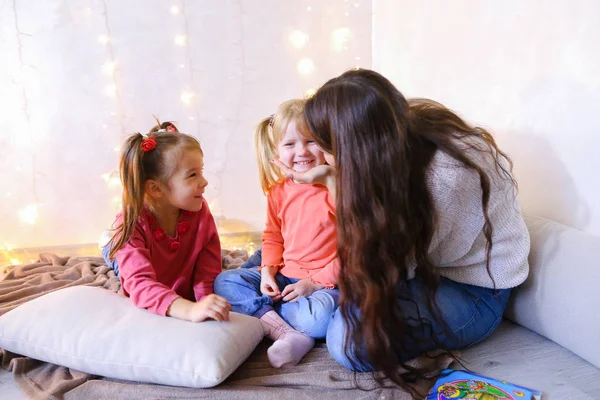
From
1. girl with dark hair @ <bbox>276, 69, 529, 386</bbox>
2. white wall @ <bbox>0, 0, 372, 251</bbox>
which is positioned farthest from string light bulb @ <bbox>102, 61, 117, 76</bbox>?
girl with dark hair @ <bbox>276, 69, 529, 386</bbox>

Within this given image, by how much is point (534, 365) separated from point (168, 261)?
3.09ft

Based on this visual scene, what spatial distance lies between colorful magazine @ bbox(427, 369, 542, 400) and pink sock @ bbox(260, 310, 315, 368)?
307mm

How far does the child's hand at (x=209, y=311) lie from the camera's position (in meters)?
1.04

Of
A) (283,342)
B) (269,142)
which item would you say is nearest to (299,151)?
(269,142)

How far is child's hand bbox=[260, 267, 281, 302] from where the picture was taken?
4.18 ft

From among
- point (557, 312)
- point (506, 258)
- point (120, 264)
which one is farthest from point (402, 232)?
point (120, 264)

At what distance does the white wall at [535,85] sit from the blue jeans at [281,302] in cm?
62

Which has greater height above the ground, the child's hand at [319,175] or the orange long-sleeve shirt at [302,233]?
the child's hand at [319,175]

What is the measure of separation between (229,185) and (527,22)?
4.53 ft

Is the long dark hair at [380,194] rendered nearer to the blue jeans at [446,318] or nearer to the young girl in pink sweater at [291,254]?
the blue jeans at [446,318]

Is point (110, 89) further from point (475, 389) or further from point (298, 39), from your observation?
point (475, 389)

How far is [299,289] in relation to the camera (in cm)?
124

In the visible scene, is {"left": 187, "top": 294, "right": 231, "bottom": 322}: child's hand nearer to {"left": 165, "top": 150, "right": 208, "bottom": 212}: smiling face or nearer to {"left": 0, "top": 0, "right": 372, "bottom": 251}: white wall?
{"left": 165, "top": 150, "right": 208, "bottom": 212}: smiling face

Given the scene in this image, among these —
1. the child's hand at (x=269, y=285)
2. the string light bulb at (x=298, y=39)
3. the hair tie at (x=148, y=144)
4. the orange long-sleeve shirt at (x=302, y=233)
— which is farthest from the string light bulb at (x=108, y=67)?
the child's hand at (x=269, y=285)
